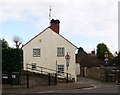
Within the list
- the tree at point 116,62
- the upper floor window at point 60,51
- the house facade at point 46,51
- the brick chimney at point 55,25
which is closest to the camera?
the house facade at point 46,51

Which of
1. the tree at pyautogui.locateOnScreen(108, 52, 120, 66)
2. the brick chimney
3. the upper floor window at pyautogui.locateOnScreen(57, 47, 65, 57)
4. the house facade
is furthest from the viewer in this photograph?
the tree at pyautogui.locateOnScreen(108, 52, 120, 66)

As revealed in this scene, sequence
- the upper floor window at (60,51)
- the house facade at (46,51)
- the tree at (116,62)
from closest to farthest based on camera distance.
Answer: the house facade at (46,51), the upper floor window at (60,51), the tree at (116,62)

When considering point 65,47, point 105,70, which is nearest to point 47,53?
point 65,47

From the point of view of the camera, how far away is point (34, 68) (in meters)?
48.9

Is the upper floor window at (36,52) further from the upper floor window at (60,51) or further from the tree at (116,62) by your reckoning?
the tree at (116,62)

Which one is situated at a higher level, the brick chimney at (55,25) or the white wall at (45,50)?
the brick chimney at (55,25)

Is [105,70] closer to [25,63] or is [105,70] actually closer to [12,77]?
[25,63]

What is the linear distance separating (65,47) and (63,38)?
1.23m

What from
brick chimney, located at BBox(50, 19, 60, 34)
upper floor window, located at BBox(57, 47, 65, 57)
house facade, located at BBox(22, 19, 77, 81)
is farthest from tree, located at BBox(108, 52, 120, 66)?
brick chimney, located at BBox(50, 19, 60, 34)

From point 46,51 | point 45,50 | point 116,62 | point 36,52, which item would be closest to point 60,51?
point 46,51

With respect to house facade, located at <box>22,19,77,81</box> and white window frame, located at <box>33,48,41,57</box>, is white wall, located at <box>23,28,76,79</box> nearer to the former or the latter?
house facade, located at <box>22,19,77,81</box>

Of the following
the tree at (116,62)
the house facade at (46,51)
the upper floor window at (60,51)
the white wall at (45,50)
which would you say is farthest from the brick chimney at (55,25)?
the tree at (116,62)

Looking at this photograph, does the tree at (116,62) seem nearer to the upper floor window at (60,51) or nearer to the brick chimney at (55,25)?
the upper floor window at (60,51)

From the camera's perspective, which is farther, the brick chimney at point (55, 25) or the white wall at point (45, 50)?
the brick chimney at point (55, 25)
